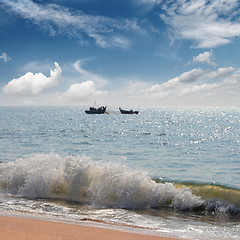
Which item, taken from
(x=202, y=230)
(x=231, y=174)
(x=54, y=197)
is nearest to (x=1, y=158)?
(x=54, y=197)

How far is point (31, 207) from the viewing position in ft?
31.3

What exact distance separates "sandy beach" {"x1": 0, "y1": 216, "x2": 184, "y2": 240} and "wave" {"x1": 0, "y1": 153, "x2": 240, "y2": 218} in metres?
4.13

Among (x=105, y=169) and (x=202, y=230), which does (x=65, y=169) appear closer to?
(x=105, y=169)

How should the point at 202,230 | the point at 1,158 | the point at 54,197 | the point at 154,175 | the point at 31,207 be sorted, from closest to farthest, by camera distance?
the point at 202,230 → the point at 31,207 → the point at 54,197 → the point at 154,175 → the point at 1,158

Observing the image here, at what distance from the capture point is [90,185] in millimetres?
11648

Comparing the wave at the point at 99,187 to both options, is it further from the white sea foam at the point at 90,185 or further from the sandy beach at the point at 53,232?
the sandy beach at the point at 53,232

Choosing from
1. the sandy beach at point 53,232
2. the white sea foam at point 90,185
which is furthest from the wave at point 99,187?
the sandy beach at point 53,232

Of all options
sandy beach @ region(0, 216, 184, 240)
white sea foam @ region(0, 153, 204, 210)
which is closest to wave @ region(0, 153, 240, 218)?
white sea foam @ region(0, 153, 204, 210)

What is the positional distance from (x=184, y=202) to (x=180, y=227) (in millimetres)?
2713

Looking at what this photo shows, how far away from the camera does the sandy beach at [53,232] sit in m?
5.21

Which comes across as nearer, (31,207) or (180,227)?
(180,227)

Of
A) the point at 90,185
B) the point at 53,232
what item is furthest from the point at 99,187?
the point at 53,232

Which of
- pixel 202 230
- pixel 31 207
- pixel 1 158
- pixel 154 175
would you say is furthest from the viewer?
pixel 1 158

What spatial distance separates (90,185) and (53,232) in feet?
19.9
